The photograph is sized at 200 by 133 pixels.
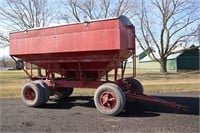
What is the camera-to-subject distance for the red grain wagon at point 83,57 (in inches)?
381

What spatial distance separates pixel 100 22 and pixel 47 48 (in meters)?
2.05

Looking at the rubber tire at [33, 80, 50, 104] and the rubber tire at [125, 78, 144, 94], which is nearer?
the rubber tire at [33, 80, 50, 104]

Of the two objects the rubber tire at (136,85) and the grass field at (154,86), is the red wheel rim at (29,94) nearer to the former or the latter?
the rubber tire at (136,85)

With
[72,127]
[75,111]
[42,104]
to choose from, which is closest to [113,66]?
[75,111]

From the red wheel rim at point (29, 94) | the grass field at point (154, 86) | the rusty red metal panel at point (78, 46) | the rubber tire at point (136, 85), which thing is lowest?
the grass field at point (154, 86)

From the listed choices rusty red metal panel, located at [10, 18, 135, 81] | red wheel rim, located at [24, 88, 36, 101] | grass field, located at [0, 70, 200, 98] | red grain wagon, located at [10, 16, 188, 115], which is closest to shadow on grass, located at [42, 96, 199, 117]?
red grain wagon, located at [10, 16, 188, 115]

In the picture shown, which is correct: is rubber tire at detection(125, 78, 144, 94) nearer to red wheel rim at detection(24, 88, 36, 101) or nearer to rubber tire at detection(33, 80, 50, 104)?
rubber tire at detection(33, 80, 50, 104)

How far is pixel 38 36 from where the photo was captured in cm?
1115

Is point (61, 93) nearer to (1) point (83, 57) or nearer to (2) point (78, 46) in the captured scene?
(1) point (83, 57)

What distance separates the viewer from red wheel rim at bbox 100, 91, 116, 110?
31.4ft

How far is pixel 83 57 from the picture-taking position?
10.5 m

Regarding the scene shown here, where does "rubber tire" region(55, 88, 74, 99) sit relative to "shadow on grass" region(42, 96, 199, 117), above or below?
above

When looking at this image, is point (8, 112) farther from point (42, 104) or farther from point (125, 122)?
point (125, 122)

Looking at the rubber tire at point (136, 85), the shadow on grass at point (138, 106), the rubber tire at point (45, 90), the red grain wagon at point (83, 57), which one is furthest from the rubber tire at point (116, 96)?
the rubber tire at point (136, 85)
